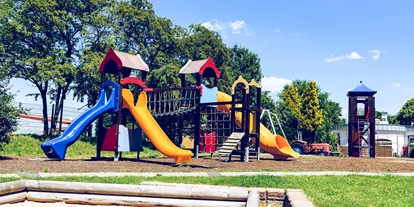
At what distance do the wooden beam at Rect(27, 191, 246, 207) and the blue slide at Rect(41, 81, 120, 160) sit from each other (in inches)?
476

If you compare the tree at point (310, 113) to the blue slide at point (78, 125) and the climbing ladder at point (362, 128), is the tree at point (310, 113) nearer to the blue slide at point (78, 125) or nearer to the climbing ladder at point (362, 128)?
the climbing ladder at point (362, 128)

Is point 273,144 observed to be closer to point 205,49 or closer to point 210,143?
point 210,143

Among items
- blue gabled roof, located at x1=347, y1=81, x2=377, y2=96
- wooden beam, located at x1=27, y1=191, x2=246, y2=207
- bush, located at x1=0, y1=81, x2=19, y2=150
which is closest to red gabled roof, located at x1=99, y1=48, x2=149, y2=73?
bush, located at x1=0, y1=81, x2=19, y2=150

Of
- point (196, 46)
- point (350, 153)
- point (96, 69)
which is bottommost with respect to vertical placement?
point (350, 153)

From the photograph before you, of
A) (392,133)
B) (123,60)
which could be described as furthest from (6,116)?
(392,133)

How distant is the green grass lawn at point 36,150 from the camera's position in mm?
25312

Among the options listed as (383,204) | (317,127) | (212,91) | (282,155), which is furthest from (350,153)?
(383,204)

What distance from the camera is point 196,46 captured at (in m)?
40.9

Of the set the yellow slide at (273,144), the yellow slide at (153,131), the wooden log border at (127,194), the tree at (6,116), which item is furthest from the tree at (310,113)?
the wooden log border at (127,194)

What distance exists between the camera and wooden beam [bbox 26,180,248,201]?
23.8ft

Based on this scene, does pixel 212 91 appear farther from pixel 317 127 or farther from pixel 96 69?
pixel 317 127

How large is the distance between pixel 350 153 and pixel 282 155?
12.0 metres

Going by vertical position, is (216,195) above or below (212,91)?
below

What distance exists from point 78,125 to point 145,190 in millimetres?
13540
